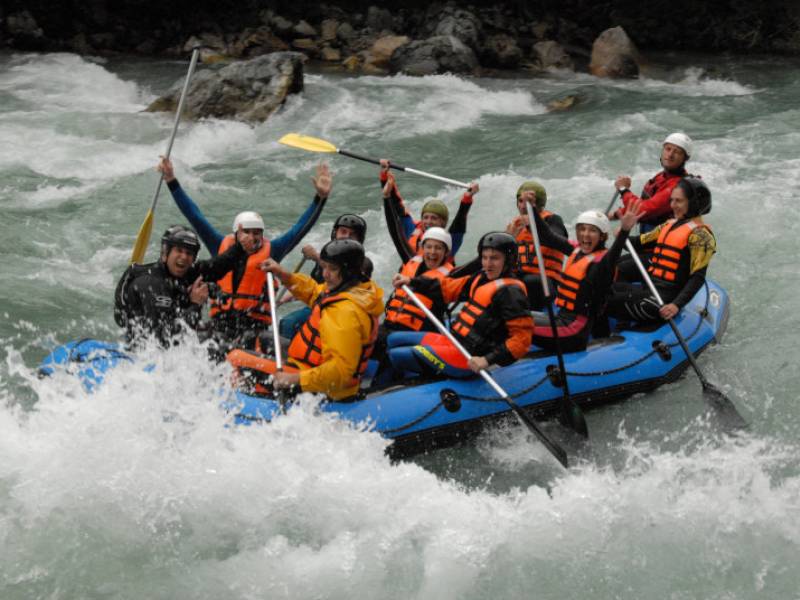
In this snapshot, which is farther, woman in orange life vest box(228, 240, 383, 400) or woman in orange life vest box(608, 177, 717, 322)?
woman in orange life vest box(608, 177, 717, 322)

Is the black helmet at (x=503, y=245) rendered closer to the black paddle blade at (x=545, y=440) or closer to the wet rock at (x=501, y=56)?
the black paddle blade at (x=545, y=440)

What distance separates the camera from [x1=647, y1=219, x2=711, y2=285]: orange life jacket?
6.09 meters

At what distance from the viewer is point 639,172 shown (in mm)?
10281

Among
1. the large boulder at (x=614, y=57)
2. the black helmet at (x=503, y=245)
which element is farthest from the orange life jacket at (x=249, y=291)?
the large boulder at (x=614, y=57)

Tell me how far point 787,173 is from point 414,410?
22.8 feet

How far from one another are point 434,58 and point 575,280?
10.9 m

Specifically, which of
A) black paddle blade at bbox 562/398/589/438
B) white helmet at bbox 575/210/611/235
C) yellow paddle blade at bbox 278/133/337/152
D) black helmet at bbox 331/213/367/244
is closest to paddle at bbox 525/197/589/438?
black paddle blade at bbox 562/398/589/438

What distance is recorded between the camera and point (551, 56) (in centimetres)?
1678

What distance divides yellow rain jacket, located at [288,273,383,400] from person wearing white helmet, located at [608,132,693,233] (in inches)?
108

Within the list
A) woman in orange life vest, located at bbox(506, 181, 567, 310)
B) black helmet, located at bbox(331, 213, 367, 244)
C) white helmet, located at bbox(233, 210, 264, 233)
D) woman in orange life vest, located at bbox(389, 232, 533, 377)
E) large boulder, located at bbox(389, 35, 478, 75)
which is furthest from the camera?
large boulder, located at bbox(389, 35, 478, 75)

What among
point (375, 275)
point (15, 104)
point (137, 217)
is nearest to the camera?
point (375, 275)

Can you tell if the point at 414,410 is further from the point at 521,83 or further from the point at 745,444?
the point at 521,83

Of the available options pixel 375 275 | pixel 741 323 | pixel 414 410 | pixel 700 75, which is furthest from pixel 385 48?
pixel 414 410

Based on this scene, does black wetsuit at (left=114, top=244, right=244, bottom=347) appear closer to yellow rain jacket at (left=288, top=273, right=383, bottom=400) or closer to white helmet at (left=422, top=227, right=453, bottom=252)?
yellow rain jacket at (left=288, top=273, right=383, bottom=400)
